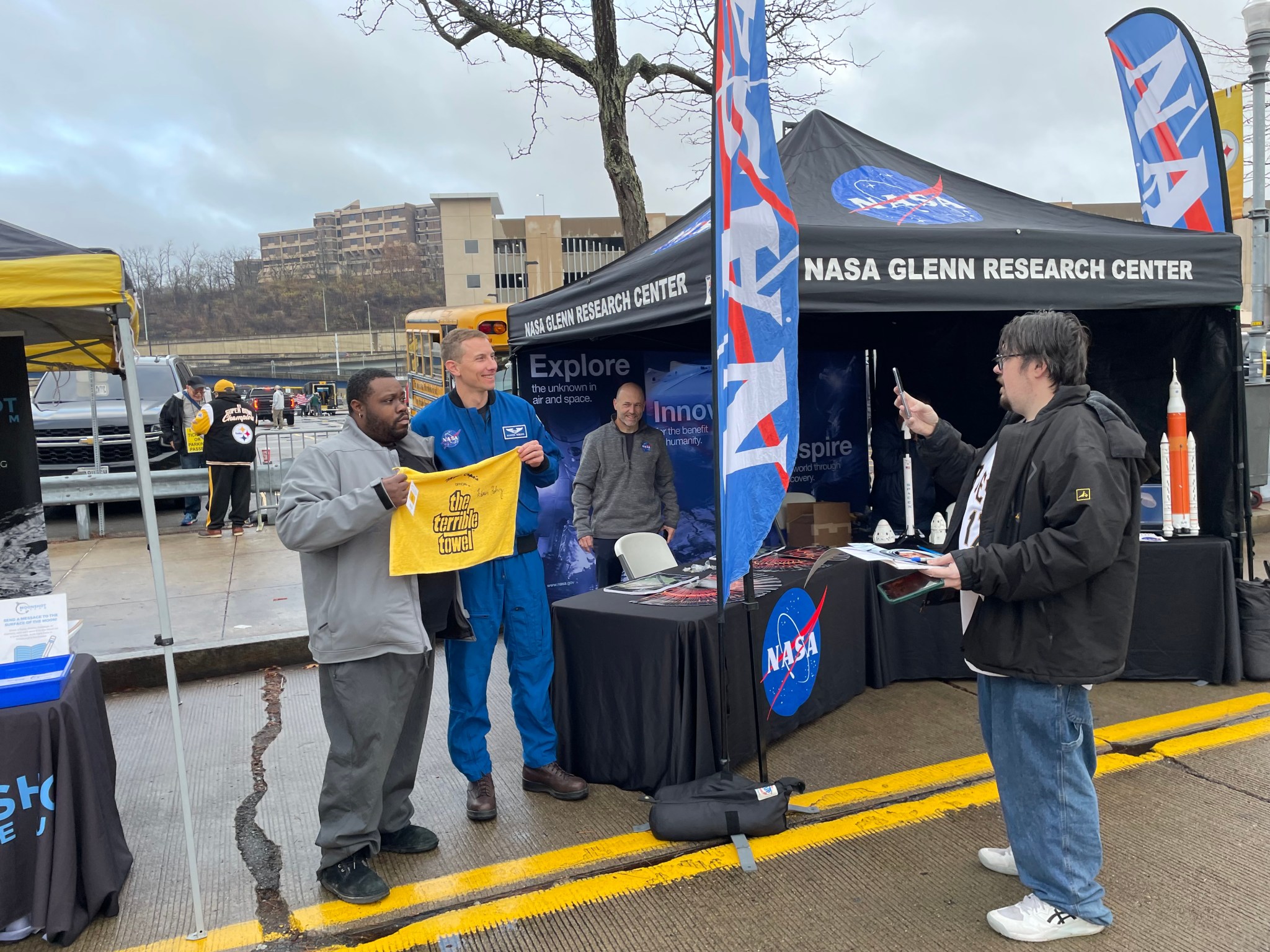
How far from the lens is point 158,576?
10.2 feet

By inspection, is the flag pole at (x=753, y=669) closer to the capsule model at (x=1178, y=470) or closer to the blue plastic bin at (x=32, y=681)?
the blue plastic bin at (x=32, y=681)

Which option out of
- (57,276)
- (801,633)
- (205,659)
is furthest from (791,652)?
(205,659)

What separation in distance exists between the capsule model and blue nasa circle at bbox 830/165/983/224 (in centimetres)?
163

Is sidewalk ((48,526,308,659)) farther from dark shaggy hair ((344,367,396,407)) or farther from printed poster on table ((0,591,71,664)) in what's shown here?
dark shaggy hair ((344,367,396,407))

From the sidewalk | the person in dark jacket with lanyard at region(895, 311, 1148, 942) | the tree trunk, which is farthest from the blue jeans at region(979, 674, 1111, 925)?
the tree trunk

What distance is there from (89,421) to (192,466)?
1864 mm

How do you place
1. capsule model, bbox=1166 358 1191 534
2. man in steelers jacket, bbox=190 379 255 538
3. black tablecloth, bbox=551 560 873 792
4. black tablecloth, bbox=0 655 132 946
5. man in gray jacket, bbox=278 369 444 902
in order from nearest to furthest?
black tablecloth, bbox=0 655 132 946 < man in gray jacket, bbox=278 369 444 902 < black tablecloth, bbox=551 560 873 792 < capsule model, bbox=1166 358 1191 534 < man in steelers jacket, bbox=190 379 255 538

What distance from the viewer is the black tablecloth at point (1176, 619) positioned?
492cm

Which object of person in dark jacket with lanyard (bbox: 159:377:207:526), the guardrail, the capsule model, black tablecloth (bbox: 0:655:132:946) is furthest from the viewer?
person in dark jacket with lanyard (bbox: 159:377:207:526)

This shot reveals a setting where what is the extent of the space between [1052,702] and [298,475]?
2.61 metres

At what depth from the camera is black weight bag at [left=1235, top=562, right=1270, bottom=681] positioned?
4.96 metres

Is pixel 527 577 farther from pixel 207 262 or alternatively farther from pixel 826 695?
pixel 207 262

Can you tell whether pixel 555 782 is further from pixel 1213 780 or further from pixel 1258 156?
pixel 1258 156

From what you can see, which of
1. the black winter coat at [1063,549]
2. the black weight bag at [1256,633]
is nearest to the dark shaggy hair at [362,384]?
the black winter coat at [1063,549]
